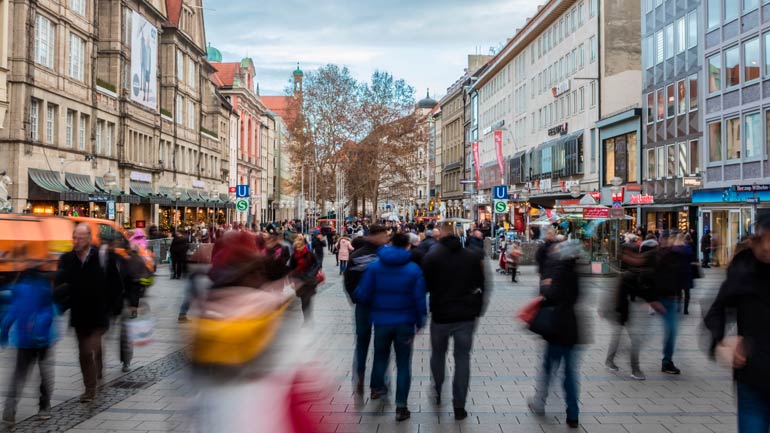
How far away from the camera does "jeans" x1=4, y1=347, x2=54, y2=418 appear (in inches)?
281

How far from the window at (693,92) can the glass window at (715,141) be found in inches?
78.8

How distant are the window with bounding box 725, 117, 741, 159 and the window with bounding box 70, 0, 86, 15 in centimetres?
3282

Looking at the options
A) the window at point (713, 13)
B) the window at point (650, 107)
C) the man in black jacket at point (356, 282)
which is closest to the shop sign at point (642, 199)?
the window at point (650, 107)

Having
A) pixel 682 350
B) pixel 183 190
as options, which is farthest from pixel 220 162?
pixel 682 350

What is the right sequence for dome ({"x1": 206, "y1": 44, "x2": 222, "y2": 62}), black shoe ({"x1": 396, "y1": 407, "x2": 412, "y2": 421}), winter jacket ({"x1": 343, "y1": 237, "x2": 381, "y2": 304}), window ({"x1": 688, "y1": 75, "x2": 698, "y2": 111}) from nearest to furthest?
black shoe ({"x1": 396, "y1": 407, "x2": 412, "y2": 421}), winter jacket ({"x1": 343, "y1": 237, "x2": 381, "y2": 304}), window ({"x1": 688, "y1": 75, "x2": 698, "y2": 111}), dome ({"x1": 206, "y1": 44, "x2": 222, "y2": 62})

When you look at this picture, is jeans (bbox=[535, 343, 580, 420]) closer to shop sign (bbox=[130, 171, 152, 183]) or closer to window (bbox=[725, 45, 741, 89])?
window (bbox=[725, 45, 741, 89])

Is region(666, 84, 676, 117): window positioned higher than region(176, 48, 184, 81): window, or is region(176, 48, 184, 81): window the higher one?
region(176, 48, 184, 81): window

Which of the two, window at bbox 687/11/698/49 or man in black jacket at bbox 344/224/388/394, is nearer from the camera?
man in black jacket at bbox 344/224/388/394

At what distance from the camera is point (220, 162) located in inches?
3071

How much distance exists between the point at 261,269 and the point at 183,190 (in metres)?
58.0

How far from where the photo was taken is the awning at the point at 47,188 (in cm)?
3544

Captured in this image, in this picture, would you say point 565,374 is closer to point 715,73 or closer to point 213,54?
point 715,73

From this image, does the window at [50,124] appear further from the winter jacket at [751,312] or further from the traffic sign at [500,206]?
the winter jacket at [751,312]

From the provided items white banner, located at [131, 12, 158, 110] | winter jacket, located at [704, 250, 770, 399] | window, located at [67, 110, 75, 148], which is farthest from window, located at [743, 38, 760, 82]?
white banner, located at [131, 12, 158, 110]
